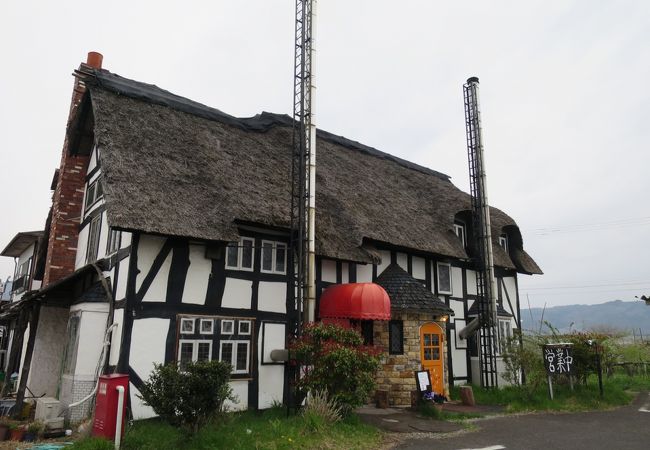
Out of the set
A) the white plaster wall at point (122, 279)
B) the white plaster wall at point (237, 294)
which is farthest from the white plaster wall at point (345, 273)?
the white plaster wall at point (122, 279)

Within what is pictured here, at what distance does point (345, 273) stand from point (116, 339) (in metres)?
6.76

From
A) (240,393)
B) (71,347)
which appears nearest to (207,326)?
(240,393)

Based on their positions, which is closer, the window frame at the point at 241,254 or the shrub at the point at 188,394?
the shrub at the point at 188,394

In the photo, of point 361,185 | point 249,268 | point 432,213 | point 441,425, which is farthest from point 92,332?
point 432,213

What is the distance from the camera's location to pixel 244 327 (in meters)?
12.3

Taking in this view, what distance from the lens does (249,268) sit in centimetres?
1277

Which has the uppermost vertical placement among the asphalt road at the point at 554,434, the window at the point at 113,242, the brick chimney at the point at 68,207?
the brick chimney at the point at 68,207

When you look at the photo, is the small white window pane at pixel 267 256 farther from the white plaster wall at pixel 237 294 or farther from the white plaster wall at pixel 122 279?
the white plaster wall at pixel 122 279

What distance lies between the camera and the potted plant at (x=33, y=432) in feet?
31.7

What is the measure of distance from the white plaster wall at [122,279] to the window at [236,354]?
263cm

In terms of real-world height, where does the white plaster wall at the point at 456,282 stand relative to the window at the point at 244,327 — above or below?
above

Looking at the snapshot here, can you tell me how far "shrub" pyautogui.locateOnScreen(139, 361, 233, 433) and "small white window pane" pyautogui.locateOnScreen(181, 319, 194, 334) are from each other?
10.2ft

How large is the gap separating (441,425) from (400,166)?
46.4 feet

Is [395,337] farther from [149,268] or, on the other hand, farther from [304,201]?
[149,268]
